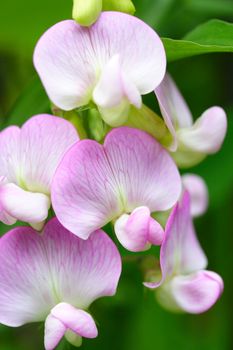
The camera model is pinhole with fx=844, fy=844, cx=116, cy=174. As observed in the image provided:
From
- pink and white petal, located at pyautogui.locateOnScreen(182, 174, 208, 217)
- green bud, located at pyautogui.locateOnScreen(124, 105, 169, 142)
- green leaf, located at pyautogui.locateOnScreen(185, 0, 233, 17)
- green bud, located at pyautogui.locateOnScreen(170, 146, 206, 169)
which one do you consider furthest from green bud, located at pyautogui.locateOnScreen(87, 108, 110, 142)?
green leaf, located at pyautogui.locateOnScreen(185, 0, 233, 17)

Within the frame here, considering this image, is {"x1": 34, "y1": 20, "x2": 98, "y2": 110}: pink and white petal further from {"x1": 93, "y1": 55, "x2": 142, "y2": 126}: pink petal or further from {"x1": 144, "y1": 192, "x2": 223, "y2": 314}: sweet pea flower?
{"x1": 144, "y1": 192, "x2": 223, "y2": 314}: sweet pea flower

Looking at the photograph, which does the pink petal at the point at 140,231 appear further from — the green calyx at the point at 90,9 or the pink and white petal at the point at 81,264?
the green calyx at the point at 90,9

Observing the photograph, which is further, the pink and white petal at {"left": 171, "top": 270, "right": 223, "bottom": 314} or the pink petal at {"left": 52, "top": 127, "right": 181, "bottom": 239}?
the pink and white petal at {"left": 171, "top": 270, "right": 223, "bottom": 314}

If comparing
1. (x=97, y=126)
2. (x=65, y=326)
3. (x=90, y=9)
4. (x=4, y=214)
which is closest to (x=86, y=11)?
(x=90, y=9)

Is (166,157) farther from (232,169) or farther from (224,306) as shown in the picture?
(224,306)

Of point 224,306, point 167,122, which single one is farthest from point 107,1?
point 224,306
